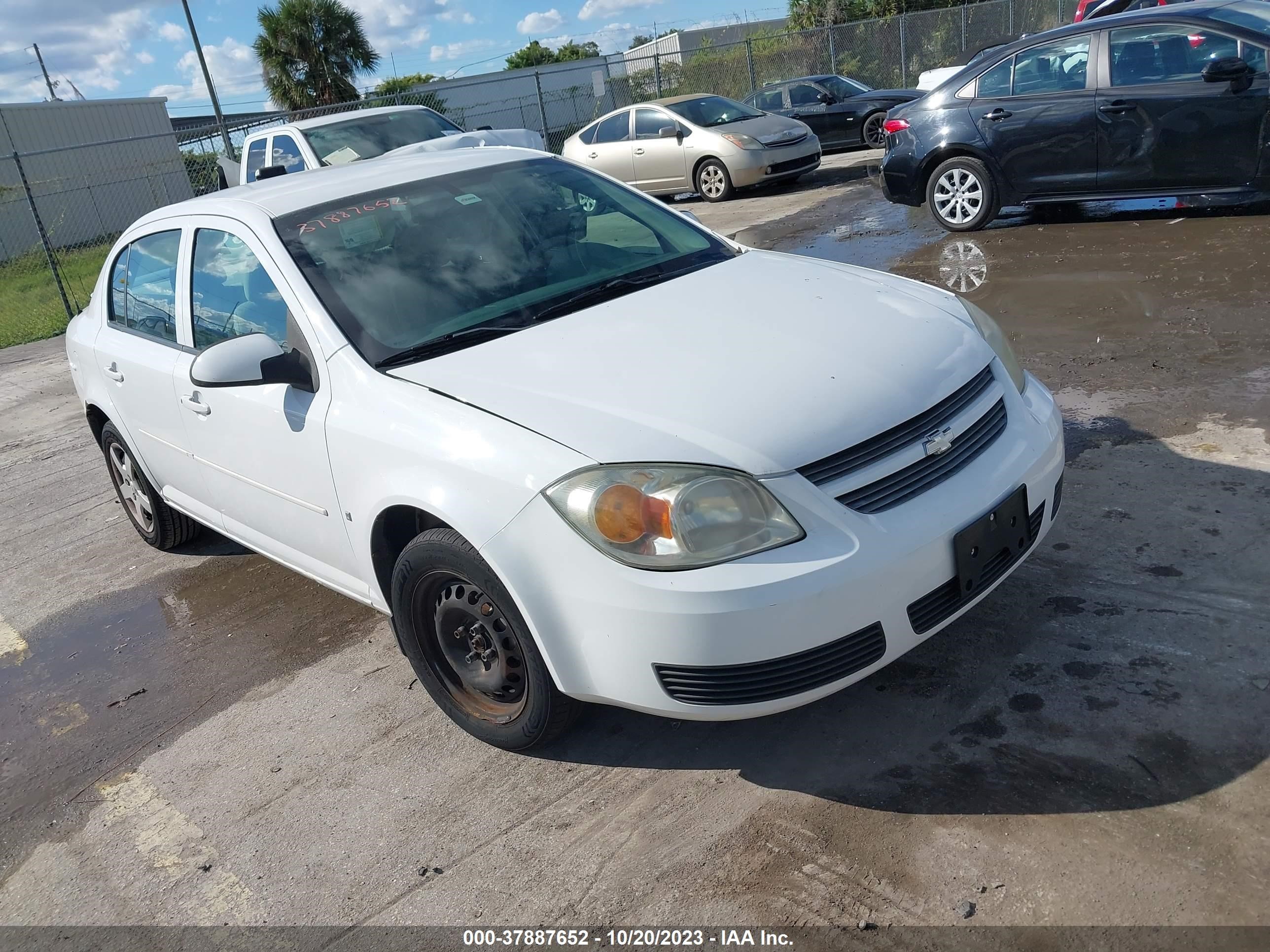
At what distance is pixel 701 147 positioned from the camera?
46.4ft

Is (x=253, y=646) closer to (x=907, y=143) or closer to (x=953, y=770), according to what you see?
(x=953, y=770)

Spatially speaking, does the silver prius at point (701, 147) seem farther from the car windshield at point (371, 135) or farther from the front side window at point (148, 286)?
the front side window at point (148, 286)

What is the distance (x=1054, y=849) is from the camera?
2443 mm

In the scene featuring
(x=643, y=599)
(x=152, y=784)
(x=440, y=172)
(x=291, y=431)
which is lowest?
(x=152, y=784)

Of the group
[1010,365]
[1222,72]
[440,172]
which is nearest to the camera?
[1010,365]

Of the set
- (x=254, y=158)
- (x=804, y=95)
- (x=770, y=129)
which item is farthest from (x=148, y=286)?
(x=804, y=95)

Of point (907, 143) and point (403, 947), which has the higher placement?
point (907, 143)

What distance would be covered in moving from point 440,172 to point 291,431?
1.22m

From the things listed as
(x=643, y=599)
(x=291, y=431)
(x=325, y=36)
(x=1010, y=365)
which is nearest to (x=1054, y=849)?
(x=643, y=599)

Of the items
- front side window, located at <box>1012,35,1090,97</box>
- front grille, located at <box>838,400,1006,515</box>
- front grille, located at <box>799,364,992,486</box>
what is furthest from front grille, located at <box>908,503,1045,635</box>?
front side window, located at <box>1012,35,1090,97</box>

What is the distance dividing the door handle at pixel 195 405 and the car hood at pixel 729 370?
1187 millimetres

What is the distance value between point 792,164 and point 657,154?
1.94 meters

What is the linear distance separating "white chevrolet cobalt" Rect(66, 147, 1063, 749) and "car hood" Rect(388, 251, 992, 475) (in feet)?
0.04

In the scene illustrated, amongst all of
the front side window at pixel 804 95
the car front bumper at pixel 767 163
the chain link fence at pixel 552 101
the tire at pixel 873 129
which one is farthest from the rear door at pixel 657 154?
the chain link fence at pixel 552 101
